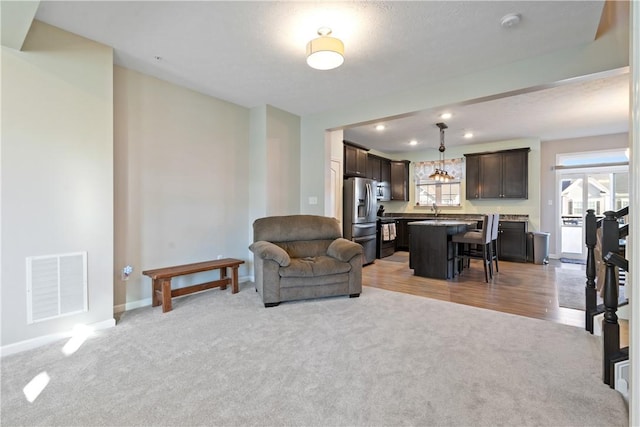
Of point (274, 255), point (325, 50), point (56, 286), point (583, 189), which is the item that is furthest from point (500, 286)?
point (56, 286)

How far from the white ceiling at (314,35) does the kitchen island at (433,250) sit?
6.76 ft

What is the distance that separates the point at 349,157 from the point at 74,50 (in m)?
4.35

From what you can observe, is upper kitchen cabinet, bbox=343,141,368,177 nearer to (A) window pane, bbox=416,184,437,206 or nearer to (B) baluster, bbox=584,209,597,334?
(A) window pane, bbox=416,184,437,206

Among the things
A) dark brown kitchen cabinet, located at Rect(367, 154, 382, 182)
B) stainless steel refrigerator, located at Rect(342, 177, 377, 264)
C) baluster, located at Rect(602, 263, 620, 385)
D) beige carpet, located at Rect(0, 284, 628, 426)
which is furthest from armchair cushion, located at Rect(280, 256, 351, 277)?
dark brown kitchen cabinet, located at Rect(367, 154, 382, 182)

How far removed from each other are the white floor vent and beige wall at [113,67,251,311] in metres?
0.50

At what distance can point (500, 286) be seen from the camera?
4277 mm

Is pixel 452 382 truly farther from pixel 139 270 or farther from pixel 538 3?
pixel 139 270

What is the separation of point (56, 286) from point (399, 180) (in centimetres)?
702

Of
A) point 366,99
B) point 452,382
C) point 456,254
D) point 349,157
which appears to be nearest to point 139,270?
point 452,382

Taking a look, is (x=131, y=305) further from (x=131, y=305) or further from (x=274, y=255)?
(x=274, y=255)

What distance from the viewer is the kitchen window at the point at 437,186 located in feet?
24.3

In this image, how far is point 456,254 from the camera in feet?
16.2

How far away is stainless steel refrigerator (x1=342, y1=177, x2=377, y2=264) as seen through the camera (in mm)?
5645

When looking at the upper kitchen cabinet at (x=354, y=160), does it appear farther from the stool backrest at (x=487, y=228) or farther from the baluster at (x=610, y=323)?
the baluster at (x=610, y=323)
